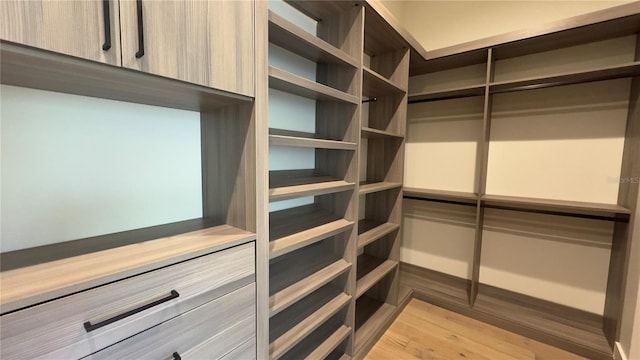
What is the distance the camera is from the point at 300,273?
1.34 metres

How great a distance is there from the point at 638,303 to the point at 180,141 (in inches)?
99.5

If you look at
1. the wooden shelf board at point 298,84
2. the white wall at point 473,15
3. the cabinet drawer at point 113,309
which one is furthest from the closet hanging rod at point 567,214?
the cabinet drawer at point 113,309

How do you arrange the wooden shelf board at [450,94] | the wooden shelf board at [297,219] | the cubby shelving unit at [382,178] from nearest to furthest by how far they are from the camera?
the wooden shelf board at [297,219] → the cubby shelving unit at [382,178] → the wooden shelf board at [450,94]

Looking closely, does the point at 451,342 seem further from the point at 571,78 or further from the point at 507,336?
the point at 571,78

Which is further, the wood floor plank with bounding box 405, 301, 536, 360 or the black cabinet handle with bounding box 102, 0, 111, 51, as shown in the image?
the wood floor plank with bounding box 405, 301, 536, 360

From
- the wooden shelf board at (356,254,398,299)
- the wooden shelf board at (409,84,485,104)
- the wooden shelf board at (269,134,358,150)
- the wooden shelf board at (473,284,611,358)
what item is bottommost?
the wooden shelf board at (473,284,611,358)

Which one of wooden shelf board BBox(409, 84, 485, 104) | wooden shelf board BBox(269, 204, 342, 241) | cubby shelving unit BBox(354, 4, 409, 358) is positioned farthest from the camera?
wooden shelf board BBox(409, 84, 485, 104)

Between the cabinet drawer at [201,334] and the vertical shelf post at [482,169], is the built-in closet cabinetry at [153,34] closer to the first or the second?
the cabinet drawer at [201,334]

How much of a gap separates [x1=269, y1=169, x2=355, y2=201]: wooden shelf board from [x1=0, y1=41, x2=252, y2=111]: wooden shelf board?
40 centimetres

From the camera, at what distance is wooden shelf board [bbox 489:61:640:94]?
153 cm

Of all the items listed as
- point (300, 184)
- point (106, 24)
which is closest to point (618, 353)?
point (300, 184)

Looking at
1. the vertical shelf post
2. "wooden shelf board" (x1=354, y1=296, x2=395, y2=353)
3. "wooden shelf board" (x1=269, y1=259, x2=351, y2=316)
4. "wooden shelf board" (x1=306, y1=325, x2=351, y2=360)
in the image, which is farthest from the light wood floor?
"wooden shelf board" (x1=269, y1=259, x2=351, y2=316)

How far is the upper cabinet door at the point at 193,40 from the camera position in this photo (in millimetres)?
602

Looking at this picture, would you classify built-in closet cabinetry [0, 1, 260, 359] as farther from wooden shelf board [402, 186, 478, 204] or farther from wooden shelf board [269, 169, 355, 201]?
wooden shelf board [402, 186, 478, 204]
